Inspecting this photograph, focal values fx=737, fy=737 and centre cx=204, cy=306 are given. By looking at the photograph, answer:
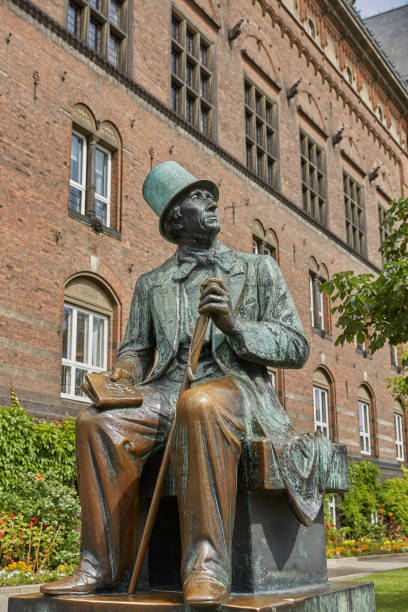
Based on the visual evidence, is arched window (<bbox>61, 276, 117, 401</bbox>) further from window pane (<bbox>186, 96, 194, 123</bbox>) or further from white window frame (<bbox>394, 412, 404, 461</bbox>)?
white window frame (<bbox>394, 412, 404, 461</bbox>)

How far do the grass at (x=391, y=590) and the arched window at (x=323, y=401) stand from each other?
10.4 metres

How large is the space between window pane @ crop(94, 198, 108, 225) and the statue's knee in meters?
12.1

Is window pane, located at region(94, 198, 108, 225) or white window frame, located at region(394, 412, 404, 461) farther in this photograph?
white window frame, located at region(394, 412, 404, 461)

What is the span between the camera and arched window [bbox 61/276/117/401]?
1333 centimetres

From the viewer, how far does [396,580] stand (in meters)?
10.5

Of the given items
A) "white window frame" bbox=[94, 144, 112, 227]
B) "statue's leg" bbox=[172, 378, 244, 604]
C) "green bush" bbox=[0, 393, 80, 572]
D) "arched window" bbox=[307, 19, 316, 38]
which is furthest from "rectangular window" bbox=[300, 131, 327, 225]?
"statue's leg" bbox=[172, 378, 244, 604]

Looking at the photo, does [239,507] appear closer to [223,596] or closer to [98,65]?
[223,596]

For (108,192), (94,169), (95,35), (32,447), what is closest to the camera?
(32,447)

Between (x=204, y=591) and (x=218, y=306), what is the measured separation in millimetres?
1256

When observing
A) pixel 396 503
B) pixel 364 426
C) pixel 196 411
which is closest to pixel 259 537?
pixel 196 411

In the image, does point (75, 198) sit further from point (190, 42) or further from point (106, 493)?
point (106, 493)

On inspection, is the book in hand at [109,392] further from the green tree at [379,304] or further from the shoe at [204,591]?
the green tree at [379,304]

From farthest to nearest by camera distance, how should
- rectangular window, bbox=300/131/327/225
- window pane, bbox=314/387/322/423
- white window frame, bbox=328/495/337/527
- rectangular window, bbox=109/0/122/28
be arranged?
rectangular window, bbox=300/131/327/225
window pane, bbox=314/387/322/423
white window frame, bbox=328/495/337/527
rectangular window, bbox=109/0/122/28

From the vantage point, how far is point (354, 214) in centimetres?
2878
